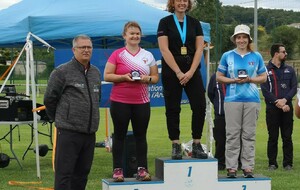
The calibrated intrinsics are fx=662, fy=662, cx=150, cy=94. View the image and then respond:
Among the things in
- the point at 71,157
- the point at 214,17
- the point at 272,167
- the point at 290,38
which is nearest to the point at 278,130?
the point at 272,167

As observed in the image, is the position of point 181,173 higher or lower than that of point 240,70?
lower

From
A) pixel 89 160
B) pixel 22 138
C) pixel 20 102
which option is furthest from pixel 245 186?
pixel 22 138

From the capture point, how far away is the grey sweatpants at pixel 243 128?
7.55 meters

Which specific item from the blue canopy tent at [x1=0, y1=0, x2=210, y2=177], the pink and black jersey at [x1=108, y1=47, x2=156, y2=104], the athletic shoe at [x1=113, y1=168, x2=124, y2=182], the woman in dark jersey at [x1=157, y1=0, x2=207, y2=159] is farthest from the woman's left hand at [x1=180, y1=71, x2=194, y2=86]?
the blue canopy tent at [x1=0, y1=0, x2=210, y2=177]

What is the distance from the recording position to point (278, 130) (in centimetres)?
1020

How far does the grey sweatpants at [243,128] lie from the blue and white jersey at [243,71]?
7 centimetres

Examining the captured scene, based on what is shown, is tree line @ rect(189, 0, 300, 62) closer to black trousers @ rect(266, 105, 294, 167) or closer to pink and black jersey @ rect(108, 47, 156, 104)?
black trousers @ rect(266, 105, 294, 167)

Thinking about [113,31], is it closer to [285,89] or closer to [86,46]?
[285,89]

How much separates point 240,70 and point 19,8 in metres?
4.57

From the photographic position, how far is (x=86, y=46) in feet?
20.7

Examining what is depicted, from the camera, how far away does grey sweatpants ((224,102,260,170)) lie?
7.55 meters

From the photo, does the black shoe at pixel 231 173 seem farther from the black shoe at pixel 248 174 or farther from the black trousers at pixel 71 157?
the black trousers at pixel 71 157

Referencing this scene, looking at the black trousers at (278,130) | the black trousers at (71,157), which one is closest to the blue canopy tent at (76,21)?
the black trousers at (278,130)

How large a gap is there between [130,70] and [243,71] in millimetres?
1352
